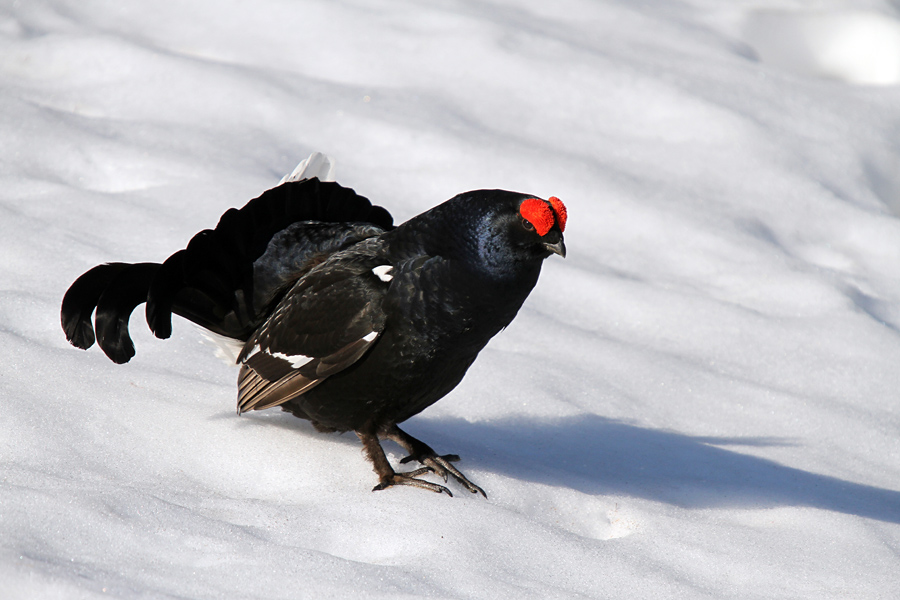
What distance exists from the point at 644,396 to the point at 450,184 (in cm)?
225

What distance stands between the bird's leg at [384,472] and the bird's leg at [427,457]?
68mm

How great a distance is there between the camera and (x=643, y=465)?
3.91 metres

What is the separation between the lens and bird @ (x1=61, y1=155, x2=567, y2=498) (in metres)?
3.05

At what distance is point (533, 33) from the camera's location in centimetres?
748

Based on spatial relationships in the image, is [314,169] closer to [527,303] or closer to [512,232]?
[512,232]

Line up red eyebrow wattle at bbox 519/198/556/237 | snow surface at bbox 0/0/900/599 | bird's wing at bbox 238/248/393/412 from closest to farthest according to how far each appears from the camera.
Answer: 1. snow surface at bbox 0/0/900/599
2. red eyebrow wattle at bbox 519/198/556/237
3. bird's wing at bbox 238/248/393/412

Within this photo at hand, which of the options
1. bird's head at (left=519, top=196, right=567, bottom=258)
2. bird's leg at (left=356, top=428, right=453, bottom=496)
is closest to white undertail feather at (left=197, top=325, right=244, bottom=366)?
bird's leg at (left=356, top=428, right=453, bottom=496)

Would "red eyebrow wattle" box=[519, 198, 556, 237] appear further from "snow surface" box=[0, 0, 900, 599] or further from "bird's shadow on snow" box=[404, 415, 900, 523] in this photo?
"bird's shadow on snow" box=[404, 415, 900, 523]

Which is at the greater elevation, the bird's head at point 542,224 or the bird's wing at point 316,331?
the bird's head at point 542,224

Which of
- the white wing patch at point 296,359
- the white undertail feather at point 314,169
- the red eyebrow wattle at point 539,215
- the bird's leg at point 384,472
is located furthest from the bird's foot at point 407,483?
the white undertail feather at point 314,169

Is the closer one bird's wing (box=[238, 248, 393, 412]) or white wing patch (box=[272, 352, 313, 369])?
bird's wing (box=[238, 248, 393, 412])

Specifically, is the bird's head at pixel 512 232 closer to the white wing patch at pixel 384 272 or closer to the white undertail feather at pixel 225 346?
the white wing patch at pixel 384 272

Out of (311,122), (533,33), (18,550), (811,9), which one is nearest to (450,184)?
(311,122)

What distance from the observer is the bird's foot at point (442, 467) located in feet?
11.0
